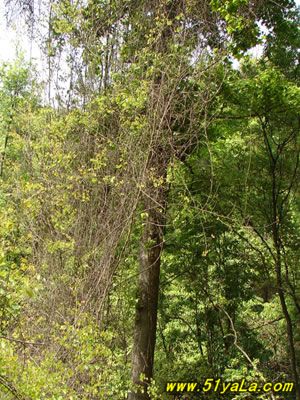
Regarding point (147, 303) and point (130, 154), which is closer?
point (130, 154)

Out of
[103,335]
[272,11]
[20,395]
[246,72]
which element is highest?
[272,11]

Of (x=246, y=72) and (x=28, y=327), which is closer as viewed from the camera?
(x=28, y=327)

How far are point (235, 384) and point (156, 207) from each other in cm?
237

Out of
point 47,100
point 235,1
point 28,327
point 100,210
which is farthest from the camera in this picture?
point 47,100

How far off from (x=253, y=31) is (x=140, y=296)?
310cm

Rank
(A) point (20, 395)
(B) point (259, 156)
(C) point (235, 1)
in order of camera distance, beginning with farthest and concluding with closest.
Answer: (B) point (259, 156) → (C) point (235, 1) → (A) point (20, 395)

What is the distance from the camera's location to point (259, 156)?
A: 5.96 metres

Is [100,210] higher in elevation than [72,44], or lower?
lower

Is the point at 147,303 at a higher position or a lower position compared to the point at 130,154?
lower

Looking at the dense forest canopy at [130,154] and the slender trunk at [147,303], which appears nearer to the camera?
the dense forest canopy at [130,154]

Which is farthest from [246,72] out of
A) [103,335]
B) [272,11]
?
[103,335]

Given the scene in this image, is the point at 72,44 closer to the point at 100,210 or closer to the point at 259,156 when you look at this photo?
the point at 100,210

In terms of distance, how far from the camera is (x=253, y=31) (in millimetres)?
4234

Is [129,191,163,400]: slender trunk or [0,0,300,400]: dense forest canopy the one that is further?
[129,191,163,400]: slender trunk
